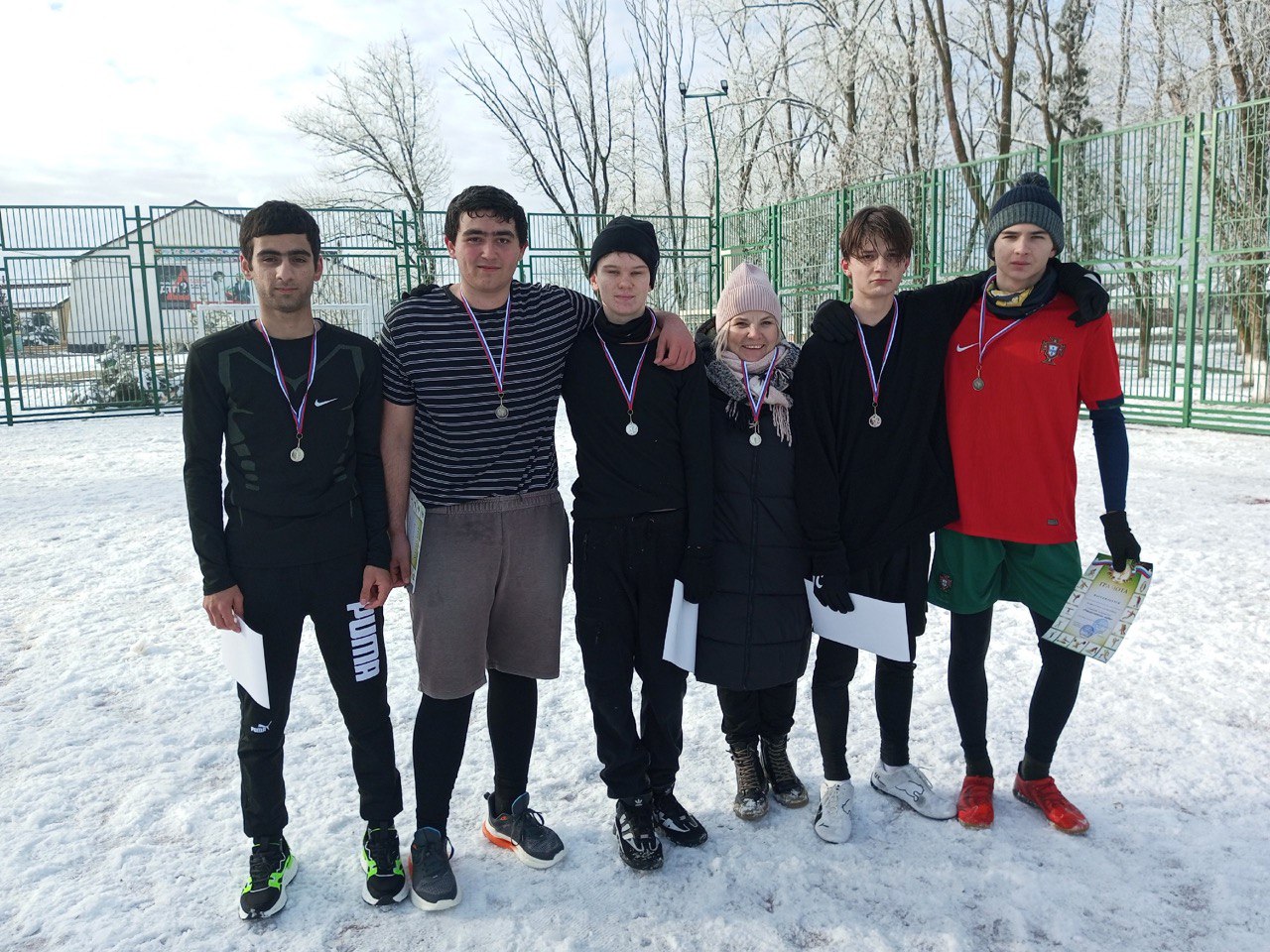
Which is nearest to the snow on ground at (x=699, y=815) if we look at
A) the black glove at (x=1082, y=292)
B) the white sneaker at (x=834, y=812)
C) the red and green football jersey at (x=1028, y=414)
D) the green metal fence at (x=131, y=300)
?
the white sneaker at (x=834, y=812)

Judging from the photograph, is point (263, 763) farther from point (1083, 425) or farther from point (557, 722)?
point (1083, 425)

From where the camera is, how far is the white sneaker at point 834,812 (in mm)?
2910

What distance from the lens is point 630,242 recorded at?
2.79m

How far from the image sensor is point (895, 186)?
50.3 feet

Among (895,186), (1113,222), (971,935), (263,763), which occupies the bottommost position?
(971,935)

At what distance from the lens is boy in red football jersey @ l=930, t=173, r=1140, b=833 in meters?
2.86

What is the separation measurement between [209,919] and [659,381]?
6.71 ft

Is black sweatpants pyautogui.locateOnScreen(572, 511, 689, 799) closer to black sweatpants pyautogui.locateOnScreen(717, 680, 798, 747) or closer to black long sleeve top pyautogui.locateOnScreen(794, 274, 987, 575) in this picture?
black sweatpants pyautogui.locateOnScreen(717, 680, 798, 747)

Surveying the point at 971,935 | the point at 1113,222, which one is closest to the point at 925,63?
the point at 1113,222

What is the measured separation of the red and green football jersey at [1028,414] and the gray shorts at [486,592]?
4.58 ft

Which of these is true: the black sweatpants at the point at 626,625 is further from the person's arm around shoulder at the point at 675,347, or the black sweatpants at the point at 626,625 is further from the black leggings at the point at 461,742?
the person's arm around shoulder at the point at 675,347

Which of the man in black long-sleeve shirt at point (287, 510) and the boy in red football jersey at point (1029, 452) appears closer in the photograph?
the man in black long-sleeve shirt at point (287, 510)

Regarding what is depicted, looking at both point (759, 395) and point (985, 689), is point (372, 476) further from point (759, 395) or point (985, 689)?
point (985, 689)

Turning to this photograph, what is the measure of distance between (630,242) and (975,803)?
2181 mm
